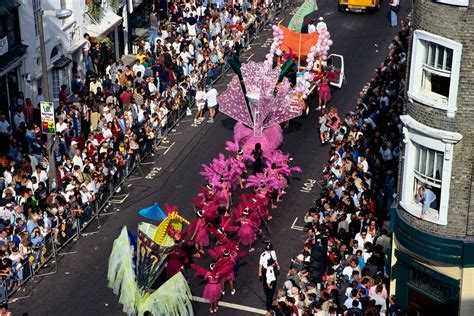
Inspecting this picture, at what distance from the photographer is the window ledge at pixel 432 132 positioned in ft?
92.2

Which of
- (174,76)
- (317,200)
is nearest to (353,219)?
(317,200)

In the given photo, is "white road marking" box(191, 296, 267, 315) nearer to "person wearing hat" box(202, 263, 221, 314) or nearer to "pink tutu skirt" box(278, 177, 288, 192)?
"person wearing hat" box(202, 263, 221, 314)

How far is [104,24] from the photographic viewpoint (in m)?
51.2

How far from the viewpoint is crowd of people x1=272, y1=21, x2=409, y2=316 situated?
30.0m

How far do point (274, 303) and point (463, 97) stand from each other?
7.66 m

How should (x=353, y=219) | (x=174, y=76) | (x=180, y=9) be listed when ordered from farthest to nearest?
(x=180, y=9) → (x=174, y=76) → (x=353, y=219)

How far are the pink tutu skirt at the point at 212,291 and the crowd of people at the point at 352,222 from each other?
1.77 metres

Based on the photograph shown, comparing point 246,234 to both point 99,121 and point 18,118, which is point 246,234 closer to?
point 99,121

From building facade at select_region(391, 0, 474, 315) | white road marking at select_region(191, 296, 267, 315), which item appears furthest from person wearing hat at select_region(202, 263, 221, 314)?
building facade at select_region(391, 0, 474, 315)

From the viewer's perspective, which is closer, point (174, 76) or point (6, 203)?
point (6, 203)

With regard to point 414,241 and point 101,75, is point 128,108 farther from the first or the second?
point 414,241

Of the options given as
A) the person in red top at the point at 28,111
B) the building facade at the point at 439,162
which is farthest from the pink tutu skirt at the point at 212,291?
the person in red top at the point at 28,111

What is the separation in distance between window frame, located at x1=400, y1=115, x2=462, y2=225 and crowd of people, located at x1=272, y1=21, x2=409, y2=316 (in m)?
2.29

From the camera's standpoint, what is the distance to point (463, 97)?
27969 mm
